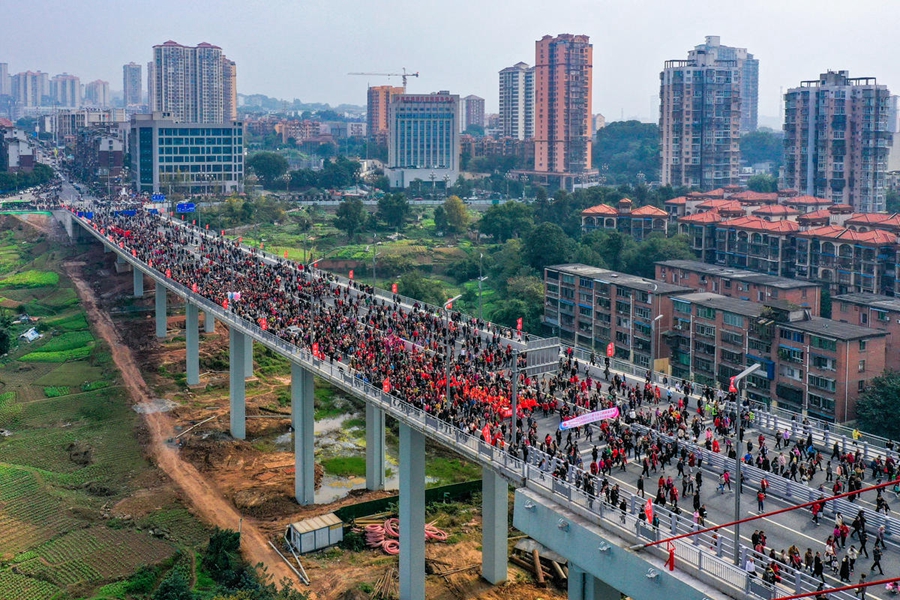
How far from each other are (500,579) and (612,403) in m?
10.6

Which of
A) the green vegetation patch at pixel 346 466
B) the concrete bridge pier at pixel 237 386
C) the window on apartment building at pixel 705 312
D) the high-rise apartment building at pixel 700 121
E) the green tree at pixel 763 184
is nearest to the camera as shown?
the green vegetation patch at pixel 346 466

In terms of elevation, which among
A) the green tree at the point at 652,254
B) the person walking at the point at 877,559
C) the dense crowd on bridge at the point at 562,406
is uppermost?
the green tree at the point at 652,254

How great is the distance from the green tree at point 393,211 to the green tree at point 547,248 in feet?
136

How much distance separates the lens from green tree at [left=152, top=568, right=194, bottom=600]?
40656 mm

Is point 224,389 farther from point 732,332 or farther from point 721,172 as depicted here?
point 721,172

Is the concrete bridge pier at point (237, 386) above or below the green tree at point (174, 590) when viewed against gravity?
above


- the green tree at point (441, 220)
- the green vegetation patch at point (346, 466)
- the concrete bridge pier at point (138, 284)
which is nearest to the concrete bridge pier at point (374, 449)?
the green vegetation patch at point (346, 466)

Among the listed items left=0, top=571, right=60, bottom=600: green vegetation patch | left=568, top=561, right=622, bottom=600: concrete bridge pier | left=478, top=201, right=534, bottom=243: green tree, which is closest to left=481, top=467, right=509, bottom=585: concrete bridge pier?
left=568, top=561, right=622, bottom=600: concrete bridge pier

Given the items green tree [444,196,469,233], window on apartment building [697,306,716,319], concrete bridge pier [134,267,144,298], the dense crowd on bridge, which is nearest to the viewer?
the dense crowd on bridge

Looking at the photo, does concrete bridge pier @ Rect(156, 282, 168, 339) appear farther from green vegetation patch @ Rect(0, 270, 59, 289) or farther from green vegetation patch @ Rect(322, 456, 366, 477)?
green vegetation patch @ Rect(322, 456, 366, 477)

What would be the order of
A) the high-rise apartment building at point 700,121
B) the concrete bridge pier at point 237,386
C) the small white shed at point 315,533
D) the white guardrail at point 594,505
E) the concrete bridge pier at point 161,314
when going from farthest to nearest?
the high-rise apartment building at point 700,121, the concrete bridge pier at point 161,314, the concrete bridge pier at point 237,386, the small white shed at point 315,533, the white guardrail at point 594,505

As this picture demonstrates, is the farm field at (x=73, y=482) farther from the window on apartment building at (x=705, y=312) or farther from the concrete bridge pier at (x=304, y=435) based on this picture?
the window on apartment building at (x=705, y=312)

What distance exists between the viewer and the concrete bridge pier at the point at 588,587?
3212 cm

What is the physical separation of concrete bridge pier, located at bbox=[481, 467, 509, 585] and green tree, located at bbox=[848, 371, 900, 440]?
1250 inches
